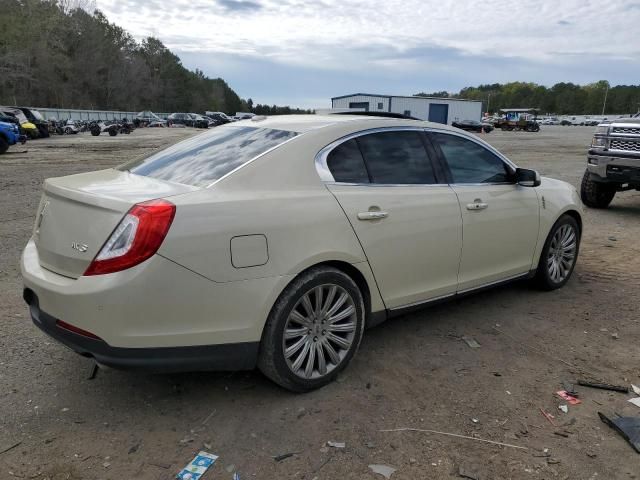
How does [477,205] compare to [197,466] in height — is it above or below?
above

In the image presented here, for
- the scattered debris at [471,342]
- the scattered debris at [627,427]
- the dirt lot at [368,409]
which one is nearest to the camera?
the dirt lot at [368,409]

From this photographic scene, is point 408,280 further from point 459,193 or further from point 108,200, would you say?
point 108,200

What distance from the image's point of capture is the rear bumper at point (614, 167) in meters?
8.51

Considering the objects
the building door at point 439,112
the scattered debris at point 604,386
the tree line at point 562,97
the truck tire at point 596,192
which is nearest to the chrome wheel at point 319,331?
the scattered debris at point 604,386

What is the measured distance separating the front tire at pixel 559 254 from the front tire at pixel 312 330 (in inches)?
94.3

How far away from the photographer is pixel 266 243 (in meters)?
2.97

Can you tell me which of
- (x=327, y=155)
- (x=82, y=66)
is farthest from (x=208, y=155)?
(x=82, y=66)

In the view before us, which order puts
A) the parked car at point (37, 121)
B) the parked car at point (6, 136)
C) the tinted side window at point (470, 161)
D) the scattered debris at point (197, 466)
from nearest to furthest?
the scattered debris at point (197, 466) → the tinted side window at point (470, 161) → the parked car at point (6, 136) → the parked car at point (37, 121)

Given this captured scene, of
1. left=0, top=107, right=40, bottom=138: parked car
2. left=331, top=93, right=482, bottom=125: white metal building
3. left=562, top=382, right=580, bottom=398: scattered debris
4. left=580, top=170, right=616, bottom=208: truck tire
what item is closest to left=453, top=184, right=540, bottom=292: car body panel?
left=562, top=382, right=580, bottom=398: scattered debris

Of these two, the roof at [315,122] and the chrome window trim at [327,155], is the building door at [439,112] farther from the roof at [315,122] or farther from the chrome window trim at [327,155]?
the chrome window trim at [327,155]

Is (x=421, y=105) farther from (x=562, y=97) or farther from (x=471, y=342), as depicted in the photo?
(x=562, y=97)

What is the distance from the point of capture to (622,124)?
8805mm

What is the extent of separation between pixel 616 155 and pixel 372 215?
22.7ft

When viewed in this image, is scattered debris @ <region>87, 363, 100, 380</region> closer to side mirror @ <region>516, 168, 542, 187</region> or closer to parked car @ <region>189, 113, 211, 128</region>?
side mirror @ <region>516, 168, 542, 187</region>
